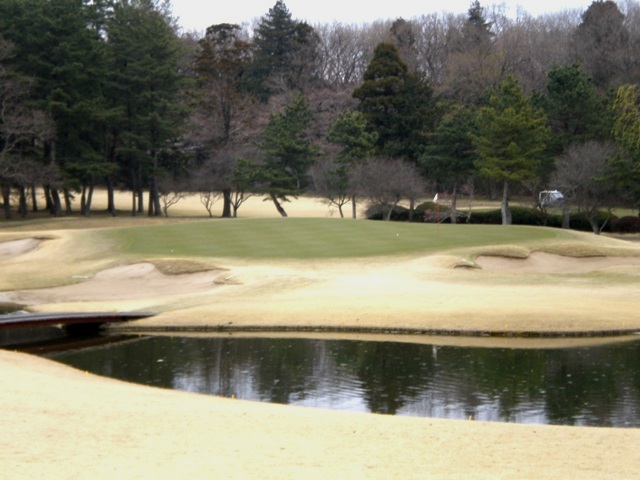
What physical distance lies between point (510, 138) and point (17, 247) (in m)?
36.3

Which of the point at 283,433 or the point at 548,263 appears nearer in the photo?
the point at 283,433

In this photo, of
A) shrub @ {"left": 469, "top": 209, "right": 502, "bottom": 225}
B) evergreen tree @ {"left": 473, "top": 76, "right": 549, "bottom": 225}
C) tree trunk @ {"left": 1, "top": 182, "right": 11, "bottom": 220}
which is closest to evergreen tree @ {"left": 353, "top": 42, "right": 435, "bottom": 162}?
shrub @ {"left": 469, "top": 209, "right": 502, "bottom": 225}

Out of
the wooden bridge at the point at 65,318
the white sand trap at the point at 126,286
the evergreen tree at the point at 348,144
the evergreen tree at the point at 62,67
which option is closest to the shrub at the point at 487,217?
the evergreen tree at the point at 348,144

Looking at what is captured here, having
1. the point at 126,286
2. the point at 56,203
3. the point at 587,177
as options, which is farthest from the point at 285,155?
the point at 126,286

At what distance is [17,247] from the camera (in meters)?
42.3

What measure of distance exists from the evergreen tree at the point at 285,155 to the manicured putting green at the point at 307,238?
21.8 m

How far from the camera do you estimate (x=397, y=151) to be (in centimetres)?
7244

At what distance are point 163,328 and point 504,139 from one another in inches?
1636

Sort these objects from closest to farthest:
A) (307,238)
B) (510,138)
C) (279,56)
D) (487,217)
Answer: (307,238) → (510,138) → (487,217) → (279,56)

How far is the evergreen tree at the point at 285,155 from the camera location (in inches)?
2618

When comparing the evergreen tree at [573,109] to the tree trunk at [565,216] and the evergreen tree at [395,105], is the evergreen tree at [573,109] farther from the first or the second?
the evergreen tree at [395,105]

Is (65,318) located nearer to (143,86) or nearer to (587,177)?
(587,177)

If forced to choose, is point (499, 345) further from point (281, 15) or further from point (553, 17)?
point (553, 17)

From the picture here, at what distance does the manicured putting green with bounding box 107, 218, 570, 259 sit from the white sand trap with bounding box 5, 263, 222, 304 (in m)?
2.98
